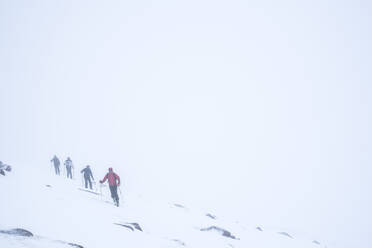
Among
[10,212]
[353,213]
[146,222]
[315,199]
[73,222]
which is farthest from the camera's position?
[315,199]

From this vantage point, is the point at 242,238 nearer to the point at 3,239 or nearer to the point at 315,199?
the point at 3,239

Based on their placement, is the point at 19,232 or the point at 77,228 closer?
the point at 19,232

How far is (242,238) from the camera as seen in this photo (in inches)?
779

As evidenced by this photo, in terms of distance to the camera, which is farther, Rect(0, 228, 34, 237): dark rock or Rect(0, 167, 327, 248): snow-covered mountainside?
Rect(0, 167, 327, 248): snow-covered mountainside

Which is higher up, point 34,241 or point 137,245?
point 34,241

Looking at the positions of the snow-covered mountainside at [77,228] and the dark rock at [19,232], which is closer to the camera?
the dark rock at [19,232]

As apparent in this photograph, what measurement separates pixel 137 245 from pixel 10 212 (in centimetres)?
454

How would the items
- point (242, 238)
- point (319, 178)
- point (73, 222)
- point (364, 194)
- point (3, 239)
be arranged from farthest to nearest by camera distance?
point (319, 178) < point (364, 194) < point (242, 238) < point (73, 222) < point (3, 239)

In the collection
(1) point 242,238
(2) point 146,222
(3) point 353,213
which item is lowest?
(3) point 353,213

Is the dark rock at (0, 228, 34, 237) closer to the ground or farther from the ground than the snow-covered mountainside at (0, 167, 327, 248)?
farther from the ground

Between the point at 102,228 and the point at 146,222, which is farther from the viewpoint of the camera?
the point at 146,222

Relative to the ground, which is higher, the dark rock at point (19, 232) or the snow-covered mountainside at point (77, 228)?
the dark rock at point (19, 232)

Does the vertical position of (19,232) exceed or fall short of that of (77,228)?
it exceeds it

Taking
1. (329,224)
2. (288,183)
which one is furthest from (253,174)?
(329,224)
